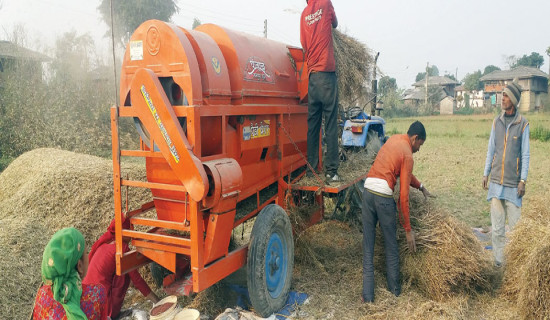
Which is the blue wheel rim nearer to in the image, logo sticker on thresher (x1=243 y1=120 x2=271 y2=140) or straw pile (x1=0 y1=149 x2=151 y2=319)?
logo sticker on thresher (x1=243 y1=120 x2=271 y2=140)

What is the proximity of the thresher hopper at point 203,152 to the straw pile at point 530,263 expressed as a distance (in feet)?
7.23

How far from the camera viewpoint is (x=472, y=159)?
14.5m

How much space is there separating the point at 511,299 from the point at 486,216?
3677mm

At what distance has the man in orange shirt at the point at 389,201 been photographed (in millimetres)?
4255

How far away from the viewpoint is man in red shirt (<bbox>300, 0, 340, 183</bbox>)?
5.00 meters

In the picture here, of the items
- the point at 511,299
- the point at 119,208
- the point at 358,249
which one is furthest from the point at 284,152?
the point at 511,299

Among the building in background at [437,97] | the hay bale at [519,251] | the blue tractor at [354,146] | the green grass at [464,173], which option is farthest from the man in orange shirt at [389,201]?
the building in background at [437,97]

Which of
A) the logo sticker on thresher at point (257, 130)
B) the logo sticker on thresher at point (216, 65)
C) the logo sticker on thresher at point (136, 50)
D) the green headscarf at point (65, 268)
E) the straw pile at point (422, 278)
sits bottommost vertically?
the straw pile at point (422, 278)

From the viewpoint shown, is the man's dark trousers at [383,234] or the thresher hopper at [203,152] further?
the man's dark trousers at [383,234]

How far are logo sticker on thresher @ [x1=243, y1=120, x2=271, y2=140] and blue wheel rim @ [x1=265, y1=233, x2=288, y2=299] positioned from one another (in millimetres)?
1005

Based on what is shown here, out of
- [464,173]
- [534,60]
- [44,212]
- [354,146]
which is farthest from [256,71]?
[534,60]

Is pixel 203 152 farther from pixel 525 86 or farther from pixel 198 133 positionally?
pixel 525 86

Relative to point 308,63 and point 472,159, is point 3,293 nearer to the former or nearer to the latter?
point 308,63

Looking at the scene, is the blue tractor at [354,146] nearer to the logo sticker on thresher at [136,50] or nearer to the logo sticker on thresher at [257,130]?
the logo sticker on thresher at [257,130]
